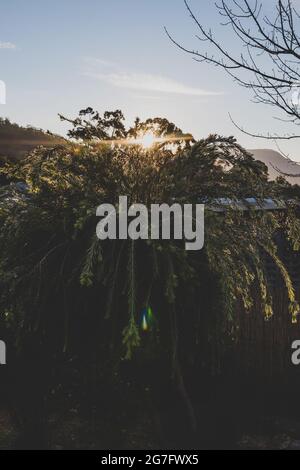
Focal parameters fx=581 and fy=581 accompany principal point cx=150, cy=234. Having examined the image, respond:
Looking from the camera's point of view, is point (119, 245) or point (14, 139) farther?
point (14, 139)

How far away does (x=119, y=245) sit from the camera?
469 cm

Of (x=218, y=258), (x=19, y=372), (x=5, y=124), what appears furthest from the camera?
(x=5, y=124)

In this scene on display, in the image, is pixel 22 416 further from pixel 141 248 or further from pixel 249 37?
pixel 249 37

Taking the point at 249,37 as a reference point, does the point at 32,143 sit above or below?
above

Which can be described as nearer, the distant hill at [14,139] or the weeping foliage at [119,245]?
the weeping foliage at [119,245]

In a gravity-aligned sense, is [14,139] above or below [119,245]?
above

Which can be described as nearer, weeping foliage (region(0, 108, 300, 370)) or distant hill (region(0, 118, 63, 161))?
weeping foliage (region(0, 108, 300, 370))

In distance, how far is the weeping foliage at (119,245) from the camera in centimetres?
457

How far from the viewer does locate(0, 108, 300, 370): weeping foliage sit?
457 cm

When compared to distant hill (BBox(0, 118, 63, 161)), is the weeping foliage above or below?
below

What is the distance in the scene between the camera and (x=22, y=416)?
607 centimetres

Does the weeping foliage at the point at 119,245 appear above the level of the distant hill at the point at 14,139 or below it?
below
